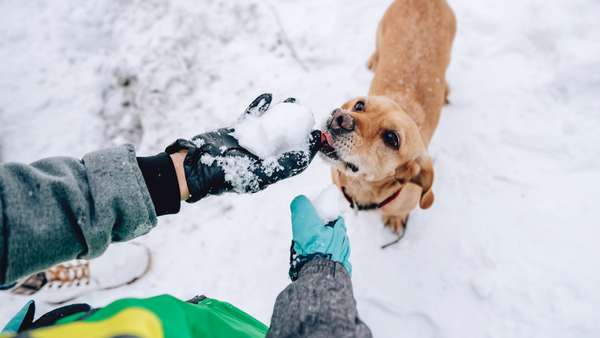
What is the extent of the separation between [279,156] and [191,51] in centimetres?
289

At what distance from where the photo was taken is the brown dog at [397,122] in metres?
1.90

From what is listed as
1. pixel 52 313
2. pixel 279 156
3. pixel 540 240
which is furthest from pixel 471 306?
pixel 52 313

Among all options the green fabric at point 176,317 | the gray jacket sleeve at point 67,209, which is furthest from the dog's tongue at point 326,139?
the green fabric at point 176,317

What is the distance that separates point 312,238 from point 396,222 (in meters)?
1.42

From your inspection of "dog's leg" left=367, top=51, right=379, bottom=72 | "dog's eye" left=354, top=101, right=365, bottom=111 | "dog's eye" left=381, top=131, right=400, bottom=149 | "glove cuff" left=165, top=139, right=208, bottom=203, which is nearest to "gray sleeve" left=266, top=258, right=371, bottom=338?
"glove cuff" left=165, top=139, right=208, bottom=203

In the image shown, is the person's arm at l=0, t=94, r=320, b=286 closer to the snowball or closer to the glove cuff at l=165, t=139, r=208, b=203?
the glove cuff at l=165, t=139, r=208, b=203

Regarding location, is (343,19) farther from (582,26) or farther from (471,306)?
(471,306)

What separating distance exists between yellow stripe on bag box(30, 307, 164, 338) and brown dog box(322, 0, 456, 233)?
1.37 m

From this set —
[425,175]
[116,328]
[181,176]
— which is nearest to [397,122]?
[425,175]

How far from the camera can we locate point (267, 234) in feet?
9.03

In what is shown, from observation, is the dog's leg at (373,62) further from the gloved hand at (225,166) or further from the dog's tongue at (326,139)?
the gloved hand at (225,166)

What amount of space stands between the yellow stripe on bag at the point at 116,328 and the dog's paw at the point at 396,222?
2.34 m

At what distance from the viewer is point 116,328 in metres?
0.74

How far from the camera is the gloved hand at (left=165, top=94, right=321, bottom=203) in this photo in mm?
1551
